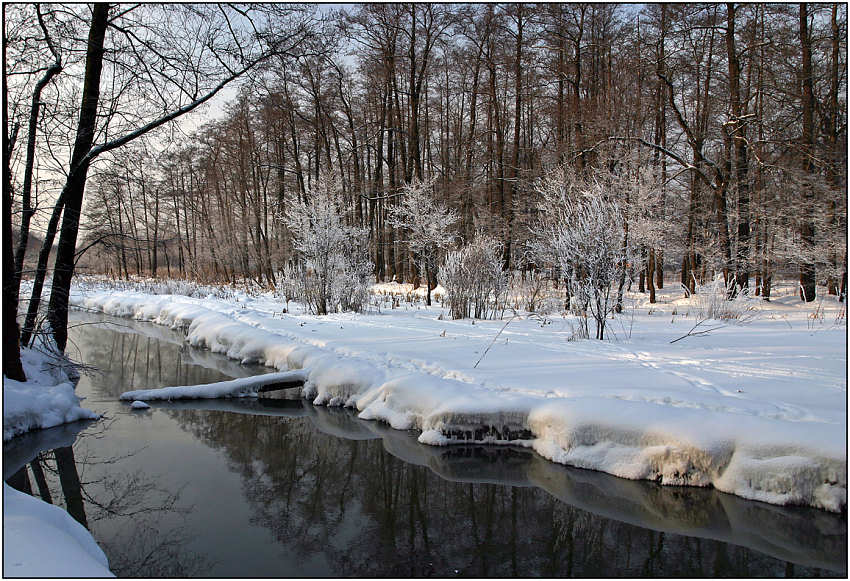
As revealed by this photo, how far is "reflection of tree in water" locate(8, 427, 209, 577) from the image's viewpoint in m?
3.50

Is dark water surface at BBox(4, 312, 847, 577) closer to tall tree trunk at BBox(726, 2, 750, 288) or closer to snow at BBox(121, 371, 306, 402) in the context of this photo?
snow at BBox(121, 371, 306, 402)

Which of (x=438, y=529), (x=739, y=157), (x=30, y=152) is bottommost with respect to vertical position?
(x=438, y=529)

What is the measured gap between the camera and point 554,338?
8414mm

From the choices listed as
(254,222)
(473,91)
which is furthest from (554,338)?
(254,222)

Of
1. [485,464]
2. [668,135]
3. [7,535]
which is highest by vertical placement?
[668,135]

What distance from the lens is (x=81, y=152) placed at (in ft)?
22.9

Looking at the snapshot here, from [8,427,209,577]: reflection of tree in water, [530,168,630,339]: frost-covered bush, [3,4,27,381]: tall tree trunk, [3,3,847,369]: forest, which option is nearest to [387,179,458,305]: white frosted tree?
[3,3,847,369]: forest

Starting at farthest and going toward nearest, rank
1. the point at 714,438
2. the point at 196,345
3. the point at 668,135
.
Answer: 1. the point at 668,135
2. the point at 196,345
3. the point at 714,438

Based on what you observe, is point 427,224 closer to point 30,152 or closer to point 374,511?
point 30,152

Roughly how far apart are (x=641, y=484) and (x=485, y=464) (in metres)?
1.38

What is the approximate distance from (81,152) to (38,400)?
3.20m

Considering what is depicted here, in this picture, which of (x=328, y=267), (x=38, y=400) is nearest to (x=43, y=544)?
(x=38, y=400)

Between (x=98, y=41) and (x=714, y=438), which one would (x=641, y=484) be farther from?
(x=98, y=41)

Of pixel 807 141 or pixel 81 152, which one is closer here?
pixel 81 152
